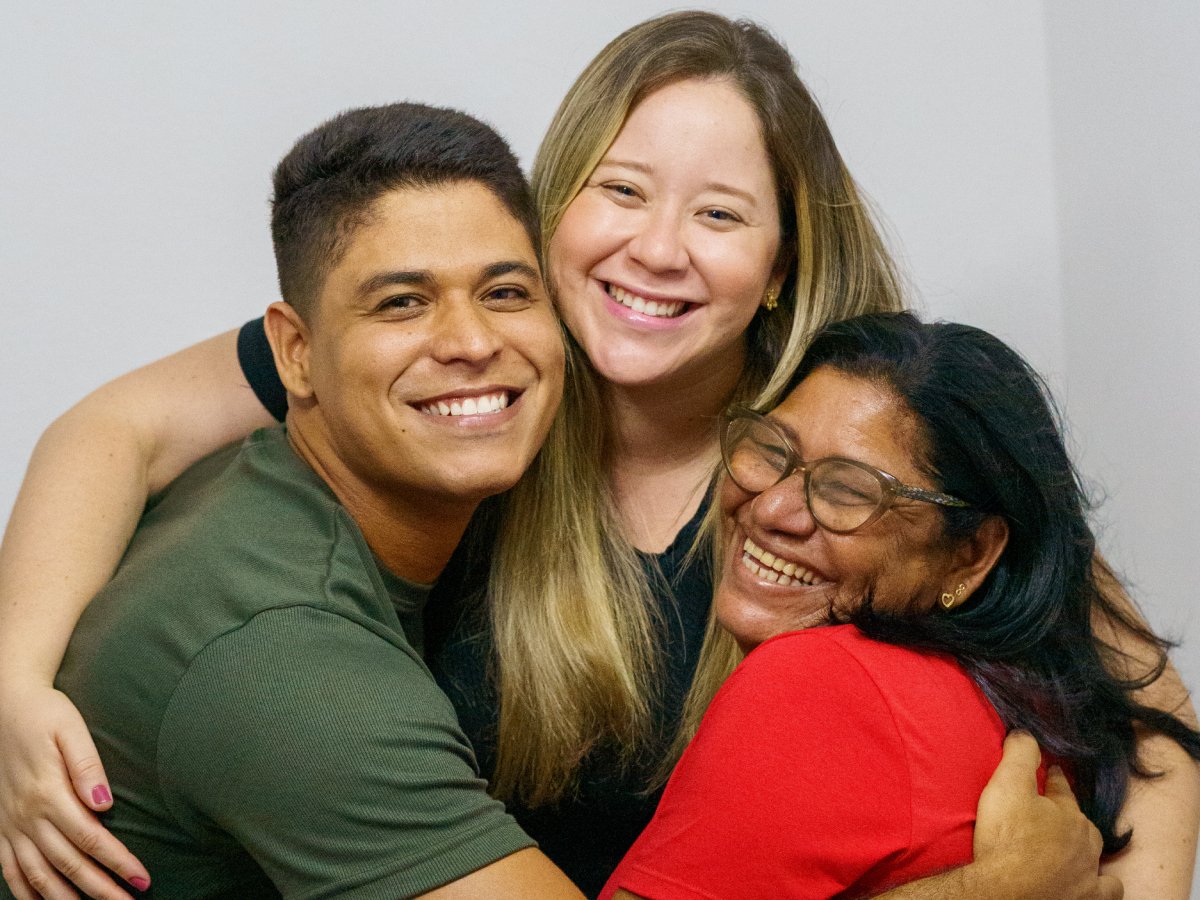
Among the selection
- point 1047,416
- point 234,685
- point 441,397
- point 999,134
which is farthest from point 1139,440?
point 234,685

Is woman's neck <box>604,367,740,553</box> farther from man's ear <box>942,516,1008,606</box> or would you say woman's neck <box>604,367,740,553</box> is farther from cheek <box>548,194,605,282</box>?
man's ear <box>942,516,1008,606</box>

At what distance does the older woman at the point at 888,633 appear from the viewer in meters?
1.25

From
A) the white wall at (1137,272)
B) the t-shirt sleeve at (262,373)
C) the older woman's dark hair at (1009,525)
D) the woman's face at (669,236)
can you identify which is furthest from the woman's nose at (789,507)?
the white wall at (1137,272)

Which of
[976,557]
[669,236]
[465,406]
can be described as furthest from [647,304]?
[976,557]

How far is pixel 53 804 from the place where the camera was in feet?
4.78

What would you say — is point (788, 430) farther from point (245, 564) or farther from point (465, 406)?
point (245, 564)

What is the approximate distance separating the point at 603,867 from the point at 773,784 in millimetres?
784

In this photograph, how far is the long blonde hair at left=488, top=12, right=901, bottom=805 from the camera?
188cm

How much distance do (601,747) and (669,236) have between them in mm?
708

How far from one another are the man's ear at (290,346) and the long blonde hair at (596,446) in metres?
0.40

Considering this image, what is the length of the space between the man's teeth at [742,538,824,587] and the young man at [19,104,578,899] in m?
0.30

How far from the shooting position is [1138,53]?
2320mm

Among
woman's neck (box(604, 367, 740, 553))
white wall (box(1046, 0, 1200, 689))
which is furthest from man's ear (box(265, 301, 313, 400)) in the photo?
white wall (box(1046, 0, 1200, 689))

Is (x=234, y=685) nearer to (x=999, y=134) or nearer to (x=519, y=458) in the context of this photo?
(x=519, y=458)
